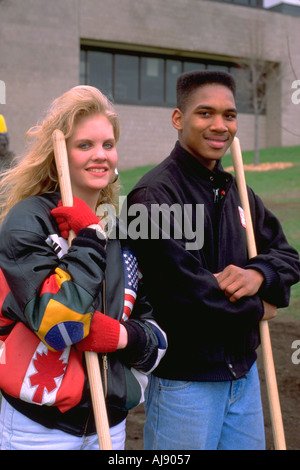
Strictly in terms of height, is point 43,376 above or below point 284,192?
below

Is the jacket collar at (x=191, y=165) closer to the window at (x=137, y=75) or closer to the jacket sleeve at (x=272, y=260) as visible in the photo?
the jacket sleeve at (x=272, y=260)

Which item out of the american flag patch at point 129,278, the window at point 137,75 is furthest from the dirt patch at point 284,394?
the window at point 137,75

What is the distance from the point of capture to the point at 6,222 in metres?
2.03

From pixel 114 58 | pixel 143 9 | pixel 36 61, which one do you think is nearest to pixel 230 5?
pixel 143 9

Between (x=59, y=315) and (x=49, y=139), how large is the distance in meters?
0.80

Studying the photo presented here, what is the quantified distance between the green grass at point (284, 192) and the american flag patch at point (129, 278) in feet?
14.9

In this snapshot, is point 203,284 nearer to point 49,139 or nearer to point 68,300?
point 68,300

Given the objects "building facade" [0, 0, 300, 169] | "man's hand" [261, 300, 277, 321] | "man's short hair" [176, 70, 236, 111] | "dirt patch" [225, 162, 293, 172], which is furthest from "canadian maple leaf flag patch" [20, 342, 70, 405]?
"building facade" [0, 0, 300, 169]

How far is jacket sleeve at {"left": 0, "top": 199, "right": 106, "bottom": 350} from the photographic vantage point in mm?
1864

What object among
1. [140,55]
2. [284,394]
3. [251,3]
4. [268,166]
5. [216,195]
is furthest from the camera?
[251,3]

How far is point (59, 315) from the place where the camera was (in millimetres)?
1855

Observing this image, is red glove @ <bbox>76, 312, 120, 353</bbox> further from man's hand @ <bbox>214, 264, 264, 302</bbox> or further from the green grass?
the green grass

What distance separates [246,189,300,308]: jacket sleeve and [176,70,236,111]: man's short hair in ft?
1.86

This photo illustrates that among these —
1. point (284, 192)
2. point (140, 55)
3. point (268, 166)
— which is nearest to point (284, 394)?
point (284, 192)
